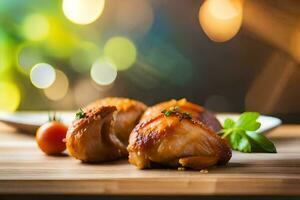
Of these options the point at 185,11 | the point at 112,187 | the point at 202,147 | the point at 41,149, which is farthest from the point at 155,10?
the point at 112,187

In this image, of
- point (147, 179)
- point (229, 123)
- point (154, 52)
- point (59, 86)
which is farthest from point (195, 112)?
point (59, 86)

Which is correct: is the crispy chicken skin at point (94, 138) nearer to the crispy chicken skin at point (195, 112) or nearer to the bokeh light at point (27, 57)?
the crispy chicken skin at point (195, 112)

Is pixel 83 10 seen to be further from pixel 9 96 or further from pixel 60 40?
pixel 9 96

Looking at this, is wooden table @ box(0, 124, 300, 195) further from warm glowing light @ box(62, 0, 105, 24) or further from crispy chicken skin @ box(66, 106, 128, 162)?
warm glowing light @ box(62, 0, 105, 24)

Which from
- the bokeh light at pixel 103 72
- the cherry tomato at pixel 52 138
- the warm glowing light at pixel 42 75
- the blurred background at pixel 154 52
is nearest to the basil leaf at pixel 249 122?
the cherry tomato at pixel 52 138

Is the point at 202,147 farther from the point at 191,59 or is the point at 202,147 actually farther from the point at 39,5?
the point at 39,5

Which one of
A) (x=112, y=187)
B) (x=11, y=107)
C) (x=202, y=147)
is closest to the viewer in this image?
(x=112, y=187)
